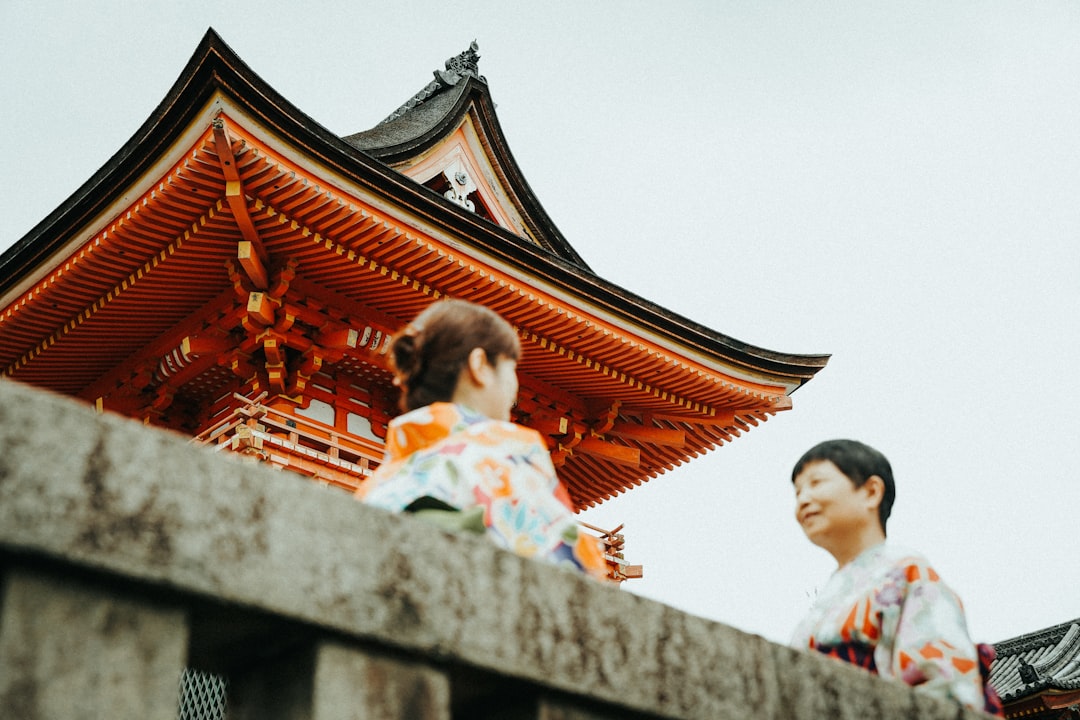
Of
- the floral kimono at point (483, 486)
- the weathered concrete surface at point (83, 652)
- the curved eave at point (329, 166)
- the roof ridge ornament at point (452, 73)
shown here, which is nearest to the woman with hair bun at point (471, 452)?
the floral kimono at point (483, 486)

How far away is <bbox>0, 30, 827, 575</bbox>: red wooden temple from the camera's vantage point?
25.2ft

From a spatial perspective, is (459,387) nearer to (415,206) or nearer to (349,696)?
(349,696)

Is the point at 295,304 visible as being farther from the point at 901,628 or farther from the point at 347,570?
the point at 347,570

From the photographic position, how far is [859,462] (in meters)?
2.77

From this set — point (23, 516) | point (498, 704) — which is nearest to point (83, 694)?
point (23, 516)

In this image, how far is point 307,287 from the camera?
8.82m

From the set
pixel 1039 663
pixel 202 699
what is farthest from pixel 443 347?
pixel 1039 663

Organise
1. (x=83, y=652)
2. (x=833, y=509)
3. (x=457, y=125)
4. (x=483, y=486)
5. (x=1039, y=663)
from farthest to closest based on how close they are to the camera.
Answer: (x=1039, y=663) < (x=457, y=125) < (x=833, y=509) < (x=483, y=486) < (x=83, y=652)

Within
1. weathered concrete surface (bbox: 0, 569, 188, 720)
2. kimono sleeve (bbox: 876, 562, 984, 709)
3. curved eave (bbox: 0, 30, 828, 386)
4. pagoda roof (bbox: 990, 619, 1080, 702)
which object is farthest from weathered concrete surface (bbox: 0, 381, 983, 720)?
pagoda roof (bbox: 990, 619, 1080, 702)

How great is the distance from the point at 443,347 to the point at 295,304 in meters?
6.65

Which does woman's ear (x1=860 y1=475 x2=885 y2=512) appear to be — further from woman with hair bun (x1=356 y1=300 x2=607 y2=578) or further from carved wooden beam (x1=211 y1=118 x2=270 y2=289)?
carved wooden beam (x1=211 y1=118 x2=270 y2=289)

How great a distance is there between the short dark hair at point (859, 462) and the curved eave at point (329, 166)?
545 cm

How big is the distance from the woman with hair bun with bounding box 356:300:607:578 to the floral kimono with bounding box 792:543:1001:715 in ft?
2.23

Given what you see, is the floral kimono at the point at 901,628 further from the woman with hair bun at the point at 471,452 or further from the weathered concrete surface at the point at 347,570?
the woman with hair bun at the point at 471,452
